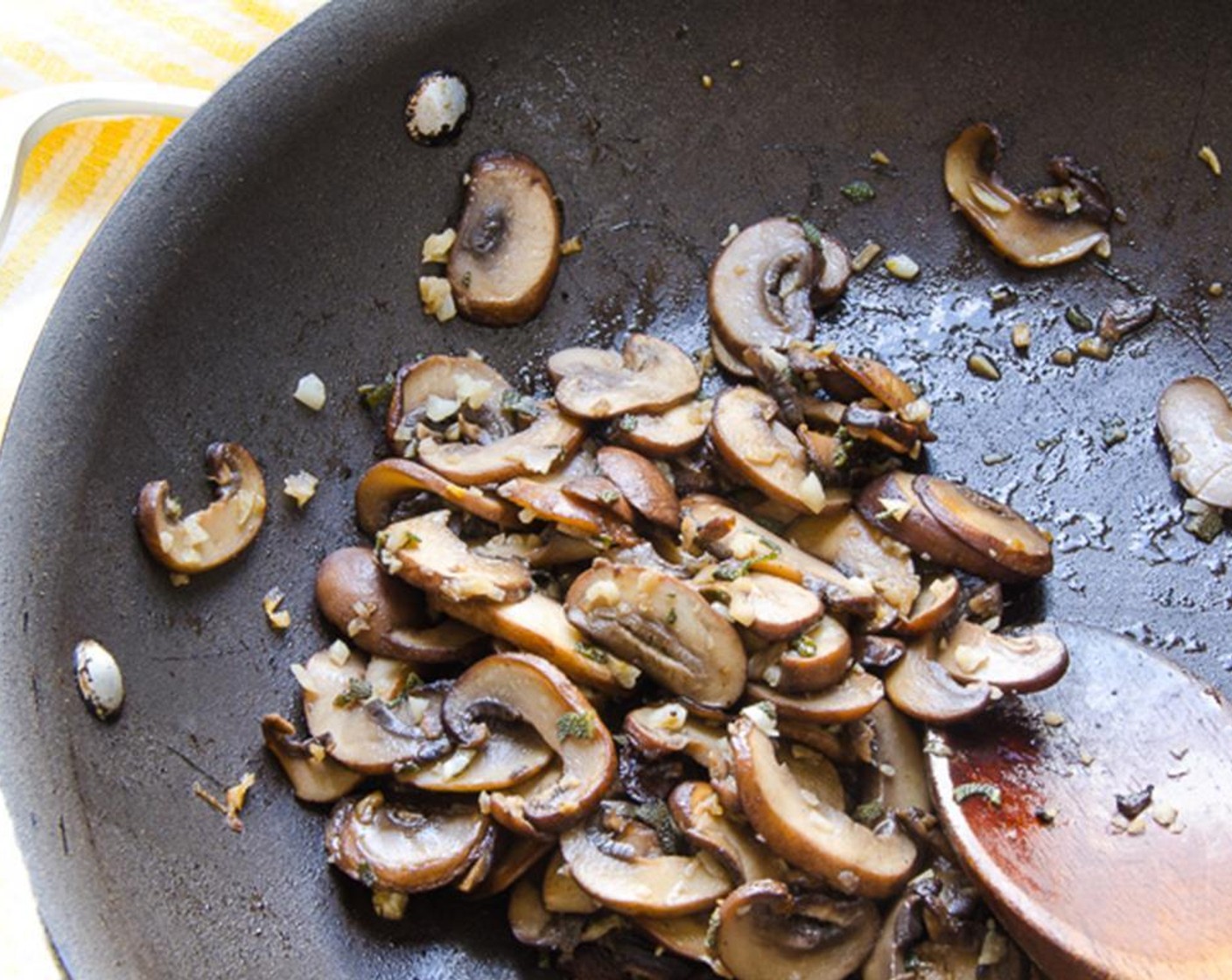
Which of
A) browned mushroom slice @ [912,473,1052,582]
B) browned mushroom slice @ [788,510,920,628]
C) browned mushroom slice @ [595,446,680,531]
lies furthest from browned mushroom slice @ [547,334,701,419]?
browned mushroom slice @ [912,473,1052,582]

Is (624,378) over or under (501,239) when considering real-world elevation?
under

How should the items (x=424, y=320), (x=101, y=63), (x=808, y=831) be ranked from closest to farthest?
(x=808, y=831)
(x=424, y=320)
(x=101, y=63)

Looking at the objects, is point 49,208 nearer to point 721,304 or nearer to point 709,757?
point 721,304

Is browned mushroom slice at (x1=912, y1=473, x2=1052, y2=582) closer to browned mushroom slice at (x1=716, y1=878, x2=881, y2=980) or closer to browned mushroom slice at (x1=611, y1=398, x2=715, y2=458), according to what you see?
browned mushroom slice at (x1=611, y1=398, x2=715, y2=458)

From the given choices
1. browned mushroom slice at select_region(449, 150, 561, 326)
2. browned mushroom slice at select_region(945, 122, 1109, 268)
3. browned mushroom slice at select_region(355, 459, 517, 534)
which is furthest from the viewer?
browned mushroom slice at select_region(945, 122, 1109, 268)

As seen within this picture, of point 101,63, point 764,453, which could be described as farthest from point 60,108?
point 764,453

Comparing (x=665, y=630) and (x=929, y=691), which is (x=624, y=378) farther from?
→ (x=929, y=691)

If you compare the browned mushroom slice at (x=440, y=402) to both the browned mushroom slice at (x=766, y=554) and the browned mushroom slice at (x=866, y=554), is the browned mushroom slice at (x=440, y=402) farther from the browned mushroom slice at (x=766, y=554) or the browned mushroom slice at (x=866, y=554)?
the browned mushroom slice at (x=866, y=554)
